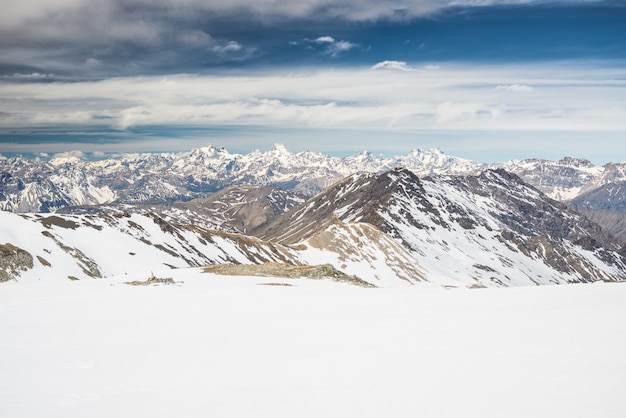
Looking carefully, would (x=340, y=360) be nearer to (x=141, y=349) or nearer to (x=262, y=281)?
(x=141, y=349)

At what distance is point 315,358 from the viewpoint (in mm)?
17078

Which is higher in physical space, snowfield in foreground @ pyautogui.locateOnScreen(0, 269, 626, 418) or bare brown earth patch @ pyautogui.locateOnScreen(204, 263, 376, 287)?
snowfield in foreground @ pyautogui.locateOnScreen(0, 269, 626, 418)

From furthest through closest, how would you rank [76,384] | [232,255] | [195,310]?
[232,255]
[195,310]
[76,384]

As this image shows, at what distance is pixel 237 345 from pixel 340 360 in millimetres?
4449

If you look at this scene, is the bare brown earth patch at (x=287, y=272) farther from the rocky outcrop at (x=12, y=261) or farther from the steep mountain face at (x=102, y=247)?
the steep mountain face at (x=102, y=247)

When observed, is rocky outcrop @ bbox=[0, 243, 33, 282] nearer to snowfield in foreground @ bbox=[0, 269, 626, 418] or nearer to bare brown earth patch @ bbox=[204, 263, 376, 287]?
bare brown earth patch @ bbox=[204, 263, 376, 287]

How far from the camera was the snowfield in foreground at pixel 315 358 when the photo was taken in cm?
1296

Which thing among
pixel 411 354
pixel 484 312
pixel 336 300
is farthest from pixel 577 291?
pixel 411 354

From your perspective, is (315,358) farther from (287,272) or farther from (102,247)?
(102,247)

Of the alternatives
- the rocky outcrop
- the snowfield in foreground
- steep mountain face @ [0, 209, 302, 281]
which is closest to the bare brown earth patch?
the snowfield in foreground

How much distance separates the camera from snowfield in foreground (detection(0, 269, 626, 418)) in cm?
1296

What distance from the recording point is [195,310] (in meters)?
26.8

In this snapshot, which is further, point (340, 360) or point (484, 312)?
point (484, 312)

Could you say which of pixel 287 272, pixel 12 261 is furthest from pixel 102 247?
pixel 287 272
